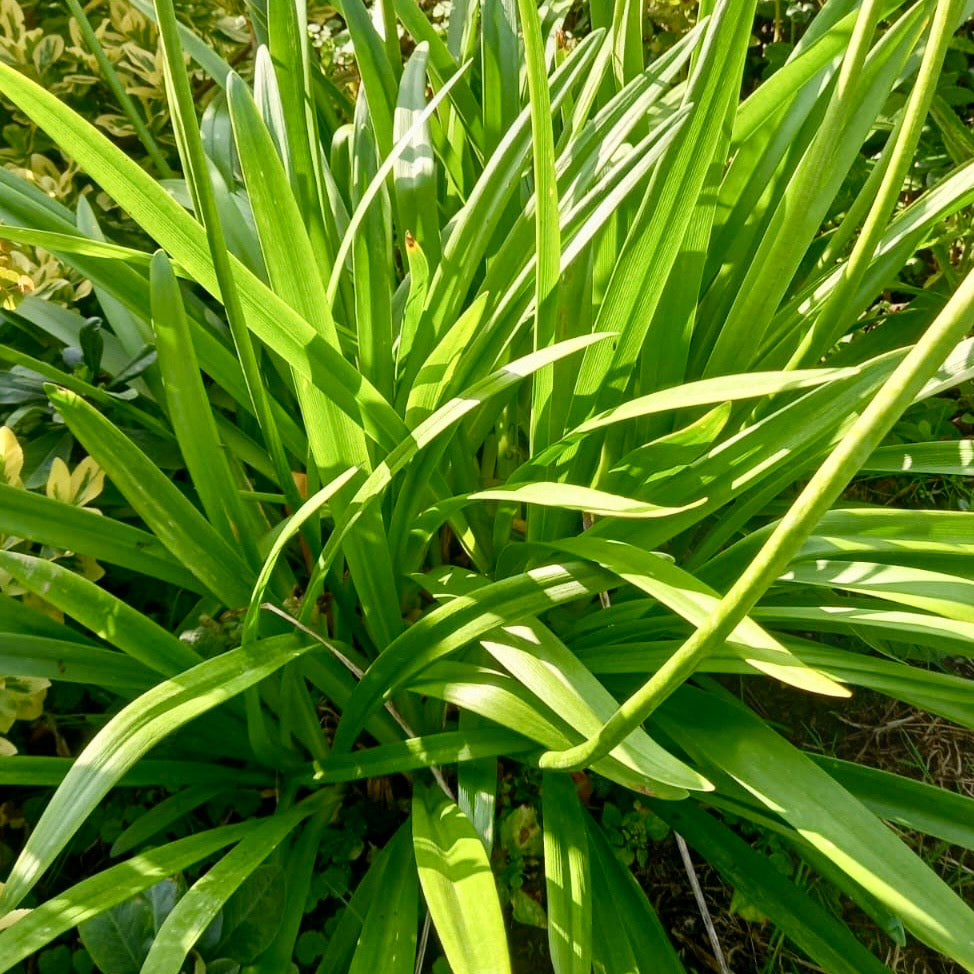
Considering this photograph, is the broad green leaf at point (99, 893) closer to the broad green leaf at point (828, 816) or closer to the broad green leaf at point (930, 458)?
the broad green leaf at point (828, 816)

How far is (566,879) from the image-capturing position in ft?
2.30

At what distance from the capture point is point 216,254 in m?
0.65

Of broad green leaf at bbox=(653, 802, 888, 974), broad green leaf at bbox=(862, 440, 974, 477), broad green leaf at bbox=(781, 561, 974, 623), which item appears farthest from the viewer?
broad green leaf at bbox=(862, 440, 974, 477)

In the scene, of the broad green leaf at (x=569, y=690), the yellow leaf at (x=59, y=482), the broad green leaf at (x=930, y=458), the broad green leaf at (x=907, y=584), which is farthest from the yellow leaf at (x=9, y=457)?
the broad green leaf at (x=930, y=458)

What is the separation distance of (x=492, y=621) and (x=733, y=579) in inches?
10.0

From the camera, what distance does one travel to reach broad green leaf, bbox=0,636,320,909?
1.82ft

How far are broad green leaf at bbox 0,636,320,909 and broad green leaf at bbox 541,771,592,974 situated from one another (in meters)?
0.26

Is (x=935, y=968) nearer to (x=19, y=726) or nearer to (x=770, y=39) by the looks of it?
(x=19, y=726)

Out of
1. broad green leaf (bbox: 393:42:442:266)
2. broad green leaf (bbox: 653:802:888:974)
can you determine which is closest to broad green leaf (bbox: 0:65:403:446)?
broad green leaf (bbox: 393:42:442:266)

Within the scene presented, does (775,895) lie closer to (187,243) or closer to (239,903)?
(239,903)

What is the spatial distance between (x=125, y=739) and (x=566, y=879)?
348mm

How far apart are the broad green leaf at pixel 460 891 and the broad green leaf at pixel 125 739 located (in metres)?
0.19

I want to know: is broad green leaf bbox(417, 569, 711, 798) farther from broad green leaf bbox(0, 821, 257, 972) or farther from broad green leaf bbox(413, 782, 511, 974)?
broad green leaf bbox(0, 821, 257, 972)

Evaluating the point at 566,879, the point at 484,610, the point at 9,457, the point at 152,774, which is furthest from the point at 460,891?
the point at 9,457
